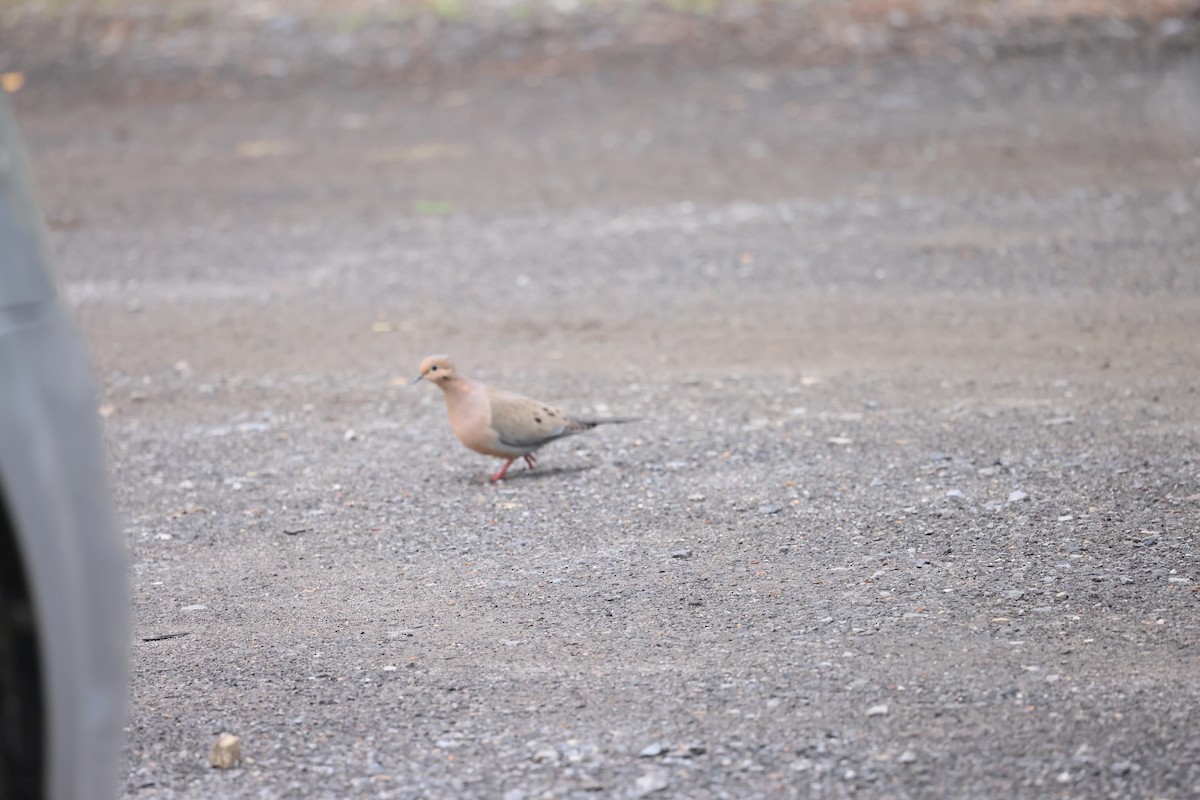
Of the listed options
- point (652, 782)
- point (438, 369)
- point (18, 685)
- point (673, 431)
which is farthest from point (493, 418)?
point (18, 685)

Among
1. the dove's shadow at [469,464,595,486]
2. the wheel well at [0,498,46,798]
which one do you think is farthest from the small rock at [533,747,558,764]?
the dove's shadow at [469,464,595,486]

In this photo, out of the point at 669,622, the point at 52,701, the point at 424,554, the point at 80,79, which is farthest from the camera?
the point at 80,79

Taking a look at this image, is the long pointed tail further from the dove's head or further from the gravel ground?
the dove's head

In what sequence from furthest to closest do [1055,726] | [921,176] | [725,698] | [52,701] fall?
1. [921,176]
2. [725,698]
3. [1055,726]
4. [52,701]

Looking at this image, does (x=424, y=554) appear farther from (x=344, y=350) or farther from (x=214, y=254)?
(x=214, y=254)

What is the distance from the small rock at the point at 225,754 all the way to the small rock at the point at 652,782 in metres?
1.14

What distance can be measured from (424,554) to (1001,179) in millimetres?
7161

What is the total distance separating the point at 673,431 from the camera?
22.2 feet

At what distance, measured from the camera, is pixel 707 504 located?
5.81m

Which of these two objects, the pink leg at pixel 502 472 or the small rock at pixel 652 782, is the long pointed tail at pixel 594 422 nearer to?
the pink leg at pixel 502 472

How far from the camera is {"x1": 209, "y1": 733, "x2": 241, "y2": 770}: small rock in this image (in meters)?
3.80

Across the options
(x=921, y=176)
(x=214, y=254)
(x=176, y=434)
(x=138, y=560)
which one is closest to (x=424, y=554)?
(x=138, y=560)

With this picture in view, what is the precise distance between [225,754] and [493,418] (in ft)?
8.30

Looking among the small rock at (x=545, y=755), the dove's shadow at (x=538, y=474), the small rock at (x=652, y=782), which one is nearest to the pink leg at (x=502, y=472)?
the dove's shadow at (x=538, y=474)
